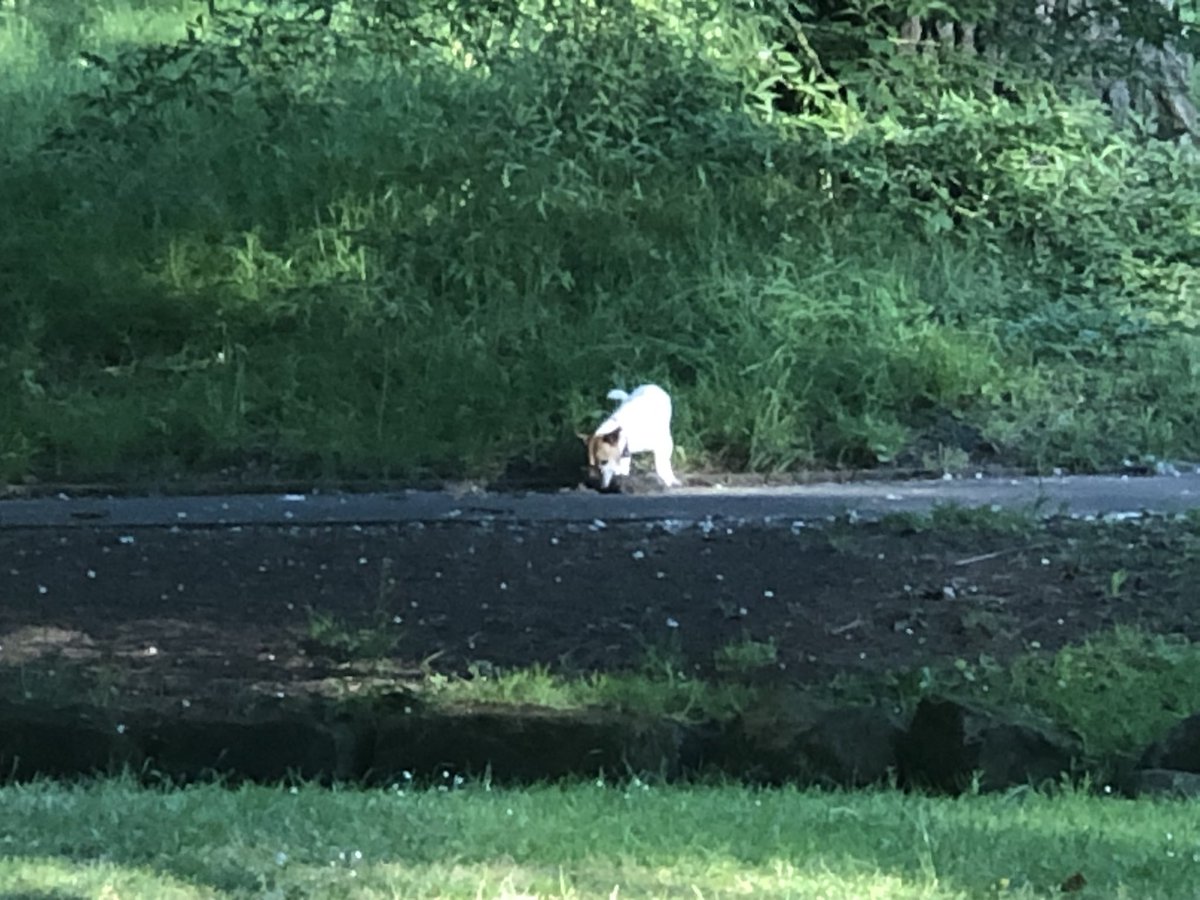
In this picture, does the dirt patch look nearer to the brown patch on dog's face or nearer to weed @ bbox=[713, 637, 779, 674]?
weed @ bbox=[713, 637, 779, 674]

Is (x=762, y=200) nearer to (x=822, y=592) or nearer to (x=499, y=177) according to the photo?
(x=499, y=177)

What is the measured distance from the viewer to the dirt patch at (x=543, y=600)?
6.61 meters

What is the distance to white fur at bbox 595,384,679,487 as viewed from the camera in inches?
383

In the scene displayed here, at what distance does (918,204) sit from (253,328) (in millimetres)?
4662

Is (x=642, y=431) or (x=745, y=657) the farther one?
(x=642, y=431)

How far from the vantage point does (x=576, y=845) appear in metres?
4.14

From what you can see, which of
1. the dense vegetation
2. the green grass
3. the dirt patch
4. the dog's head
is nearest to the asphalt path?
the dog's head

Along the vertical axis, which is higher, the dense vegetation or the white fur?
the dense vegetation

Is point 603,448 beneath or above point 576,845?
above

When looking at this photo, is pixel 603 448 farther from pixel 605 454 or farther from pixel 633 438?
pixel 633 438

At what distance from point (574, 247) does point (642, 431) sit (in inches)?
122

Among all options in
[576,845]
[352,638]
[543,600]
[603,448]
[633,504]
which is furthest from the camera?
[603,448]

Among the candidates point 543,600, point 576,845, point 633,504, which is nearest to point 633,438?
point 633,504

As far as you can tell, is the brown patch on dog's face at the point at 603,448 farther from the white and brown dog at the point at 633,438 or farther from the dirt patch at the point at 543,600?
the dirt patch at the point at 543,600
